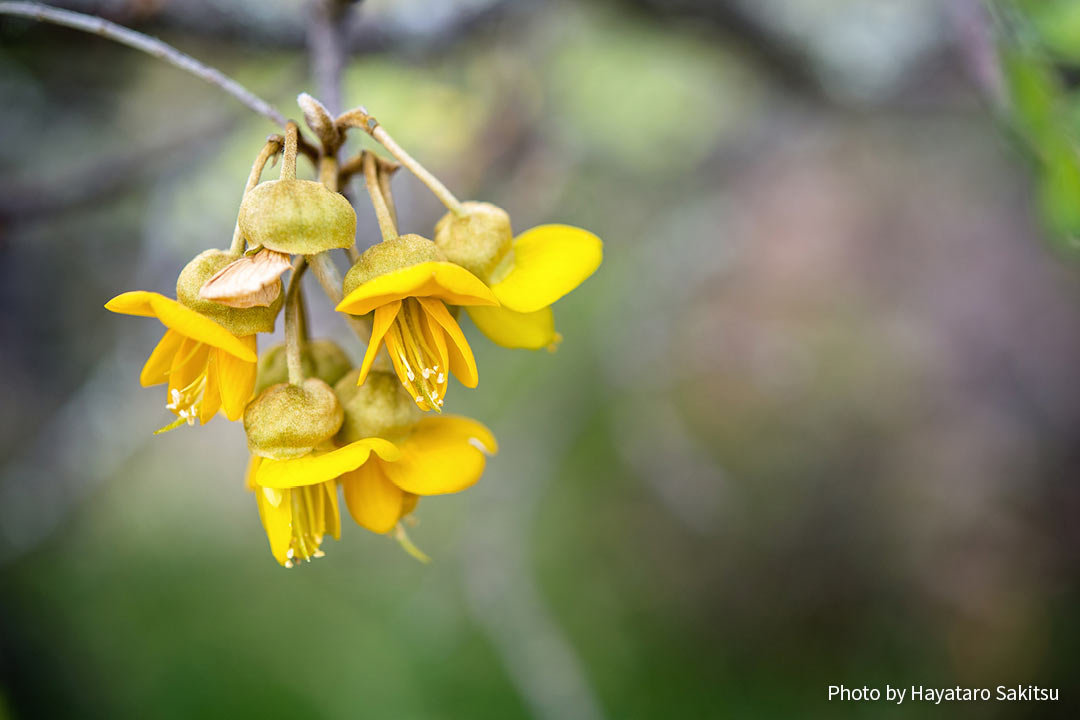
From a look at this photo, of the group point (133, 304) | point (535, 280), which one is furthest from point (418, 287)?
point (133, 304)

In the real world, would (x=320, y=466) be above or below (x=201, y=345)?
below

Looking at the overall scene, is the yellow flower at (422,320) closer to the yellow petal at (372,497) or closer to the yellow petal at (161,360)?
the yellow petal at (372,497)

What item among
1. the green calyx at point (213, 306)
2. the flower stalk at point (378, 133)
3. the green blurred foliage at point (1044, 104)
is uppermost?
the green blurred foliage at point (1044, 104)

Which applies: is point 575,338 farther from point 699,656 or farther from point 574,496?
point 699,656

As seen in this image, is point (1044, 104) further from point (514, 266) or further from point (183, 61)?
point (183, 61)

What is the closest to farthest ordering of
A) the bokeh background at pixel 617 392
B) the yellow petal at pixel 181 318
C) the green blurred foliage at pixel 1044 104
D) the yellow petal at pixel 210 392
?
the yellow petal at pixel 181 318 → the yellow petal at pixel 210 392 → the green blurred foliage at pixel 1044 104 → the bokeh background at pixel 617 392

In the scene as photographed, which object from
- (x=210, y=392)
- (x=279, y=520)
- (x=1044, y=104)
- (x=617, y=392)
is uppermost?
(x=617, y=392)

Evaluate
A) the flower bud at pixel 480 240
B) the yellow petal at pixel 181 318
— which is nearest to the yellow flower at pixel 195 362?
the yellow petal at pixel 181 318
